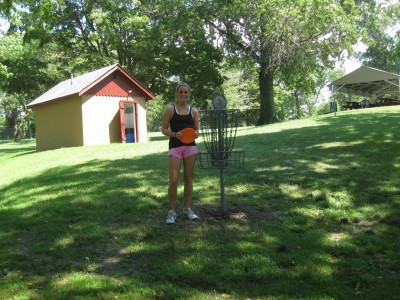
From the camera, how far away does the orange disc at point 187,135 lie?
4852mm

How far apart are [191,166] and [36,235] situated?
2.15m

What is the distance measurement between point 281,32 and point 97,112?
10.9 metres

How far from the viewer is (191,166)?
16.6 feet

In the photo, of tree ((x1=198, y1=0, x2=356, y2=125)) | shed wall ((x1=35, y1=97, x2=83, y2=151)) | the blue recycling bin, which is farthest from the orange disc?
tree ((x1=198, y1=0, x2=356, y2=125))

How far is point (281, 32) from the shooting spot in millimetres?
21344

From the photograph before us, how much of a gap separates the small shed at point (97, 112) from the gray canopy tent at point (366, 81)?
1273 centimetres

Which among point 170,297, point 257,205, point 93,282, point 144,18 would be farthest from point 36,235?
point 144,18

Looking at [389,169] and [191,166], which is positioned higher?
[191,166]

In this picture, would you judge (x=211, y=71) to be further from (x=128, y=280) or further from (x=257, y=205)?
(x=128, y=280)

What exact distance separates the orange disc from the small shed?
1516 cm

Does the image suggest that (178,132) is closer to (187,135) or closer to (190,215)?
(187,135)

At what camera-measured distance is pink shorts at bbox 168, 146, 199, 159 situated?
496cm

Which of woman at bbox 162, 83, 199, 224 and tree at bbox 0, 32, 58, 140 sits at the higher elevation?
tree at bbox 0, 32, 58, 140

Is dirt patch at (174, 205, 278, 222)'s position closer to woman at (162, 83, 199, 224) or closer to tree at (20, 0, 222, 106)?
woman at (162, 83, 199, 224)
